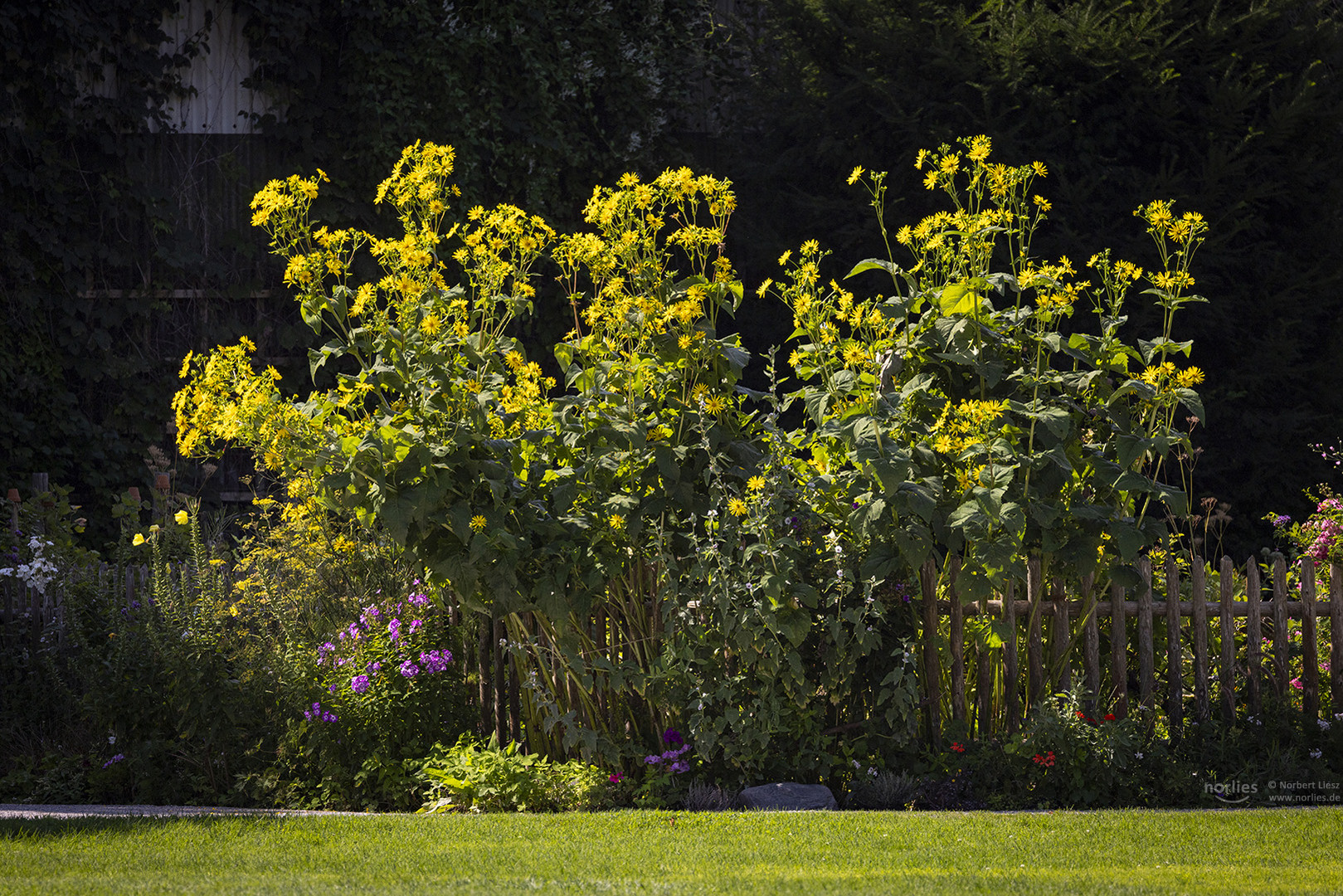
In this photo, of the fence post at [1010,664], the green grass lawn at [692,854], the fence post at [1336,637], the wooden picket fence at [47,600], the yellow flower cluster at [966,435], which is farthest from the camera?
the wooden picket fence at [47,600]

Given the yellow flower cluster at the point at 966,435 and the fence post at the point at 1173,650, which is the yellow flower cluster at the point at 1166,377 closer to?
the yellow flower cluster at the point at 966,435

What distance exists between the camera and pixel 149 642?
4.88 m

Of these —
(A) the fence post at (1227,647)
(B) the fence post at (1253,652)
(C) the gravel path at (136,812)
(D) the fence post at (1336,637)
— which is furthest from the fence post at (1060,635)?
(C) the gravel path at (136,812)

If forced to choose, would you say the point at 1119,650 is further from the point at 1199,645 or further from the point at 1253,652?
the point at 1253,652

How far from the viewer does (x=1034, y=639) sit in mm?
4582

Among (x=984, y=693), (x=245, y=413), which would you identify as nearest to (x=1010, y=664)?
(x=984, y=693)

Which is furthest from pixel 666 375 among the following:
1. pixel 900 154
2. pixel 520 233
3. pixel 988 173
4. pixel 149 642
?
pixel 900 154

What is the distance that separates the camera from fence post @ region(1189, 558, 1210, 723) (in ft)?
15.3

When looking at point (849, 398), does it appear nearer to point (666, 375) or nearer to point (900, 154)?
point (666, 375)

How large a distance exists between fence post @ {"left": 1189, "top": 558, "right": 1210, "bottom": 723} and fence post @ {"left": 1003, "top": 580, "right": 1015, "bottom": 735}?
0.70 m

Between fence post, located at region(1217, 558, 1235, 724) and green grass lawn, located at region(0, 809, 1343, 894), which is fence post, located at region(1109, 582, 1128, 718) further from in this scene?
green grass lawn, located at region(0, 809, 1343, 894)

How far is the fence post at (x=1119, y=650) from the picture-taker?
4629 millimetres

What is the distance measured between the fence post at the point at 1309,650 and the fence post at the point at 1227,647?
0.93ft

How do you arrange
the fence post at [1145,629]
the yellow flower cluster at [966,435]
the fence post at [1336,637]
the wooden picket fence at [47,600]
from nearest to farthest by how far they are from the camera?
the yellow flower cluster at [966,435], the fence post at [1145,629], the fence post at [1336,637], the wooden picket fence at [47,600]
